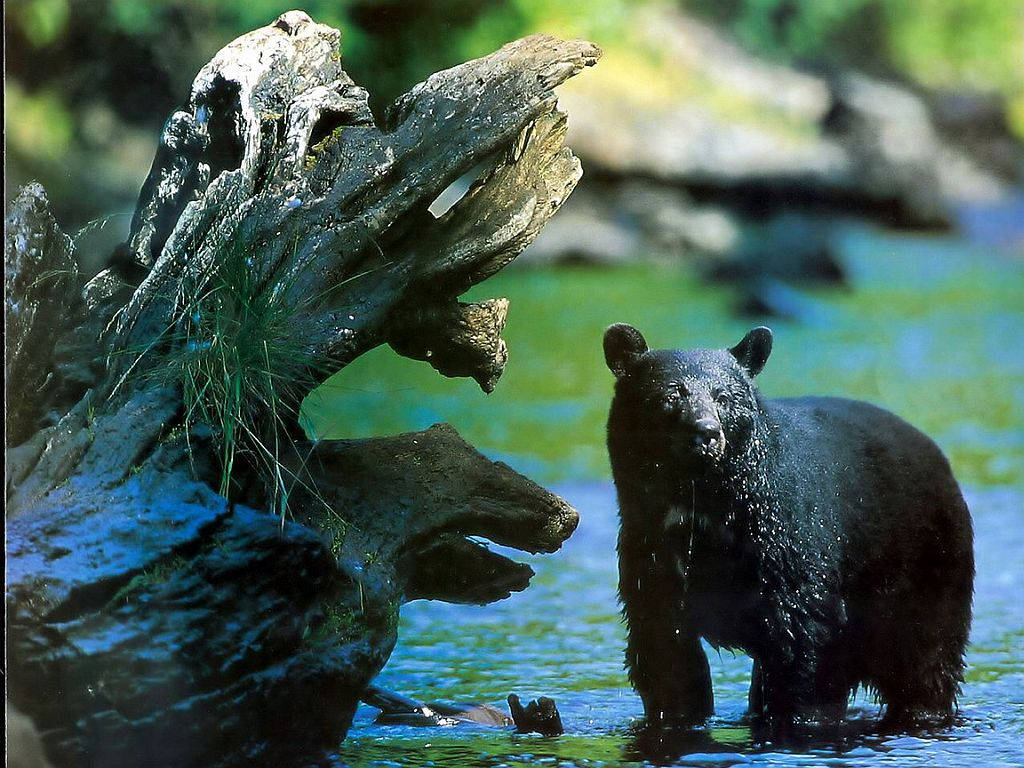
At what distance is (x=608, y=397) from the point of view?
150 inches

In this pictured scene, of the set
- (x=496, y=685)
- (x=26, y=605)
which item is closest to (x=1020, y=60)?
(x=496, y=685)

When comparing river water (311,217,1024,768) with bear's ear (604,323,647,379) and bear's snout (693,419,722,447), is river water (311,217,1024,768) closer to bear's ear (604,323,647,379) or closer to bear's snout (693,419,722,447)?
bear's ear (604,323,647,379)

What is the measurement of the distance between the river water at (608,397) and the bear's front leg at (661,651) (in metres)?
0.10

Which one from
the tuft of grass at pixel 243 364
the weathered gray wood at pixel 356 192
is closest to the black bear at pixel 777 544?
the weathered gray wood at pixel 356 192

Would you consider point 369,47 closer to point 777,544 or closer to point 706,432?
point 706,432

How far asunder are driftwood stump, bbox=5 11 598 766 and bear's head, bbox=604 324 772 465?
1.26 ft

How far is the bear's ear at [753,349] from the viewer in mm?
3525

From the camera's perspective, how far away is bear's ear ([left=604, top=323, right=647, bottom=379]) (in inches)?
140

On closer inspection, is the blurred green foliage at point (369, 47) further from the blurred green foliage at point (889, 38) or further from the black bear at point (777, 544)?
the black bear at point (777, 544)

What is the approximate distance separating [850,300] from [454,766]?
6.56 feet

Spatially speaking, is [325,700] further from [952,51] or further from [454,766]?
[952,51]

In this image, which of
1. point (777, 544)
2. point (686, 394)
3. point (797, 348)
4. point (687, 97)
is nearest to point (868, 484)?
point (777, 544)

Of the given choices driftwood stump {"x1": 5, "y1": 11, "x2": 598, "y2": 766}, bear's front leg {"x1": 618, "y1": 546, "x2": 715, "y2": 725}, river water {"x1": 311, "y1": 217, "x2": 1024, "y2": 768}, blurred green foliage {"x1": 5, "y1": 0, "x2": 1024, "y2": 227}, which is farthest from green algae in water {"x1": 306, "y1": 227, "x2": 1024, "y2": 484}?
blurred green foliage {"x1": 5, "y1": 0, "x2": 1024, "y2": 227}

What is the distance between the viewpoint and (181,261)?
3.56 meters
